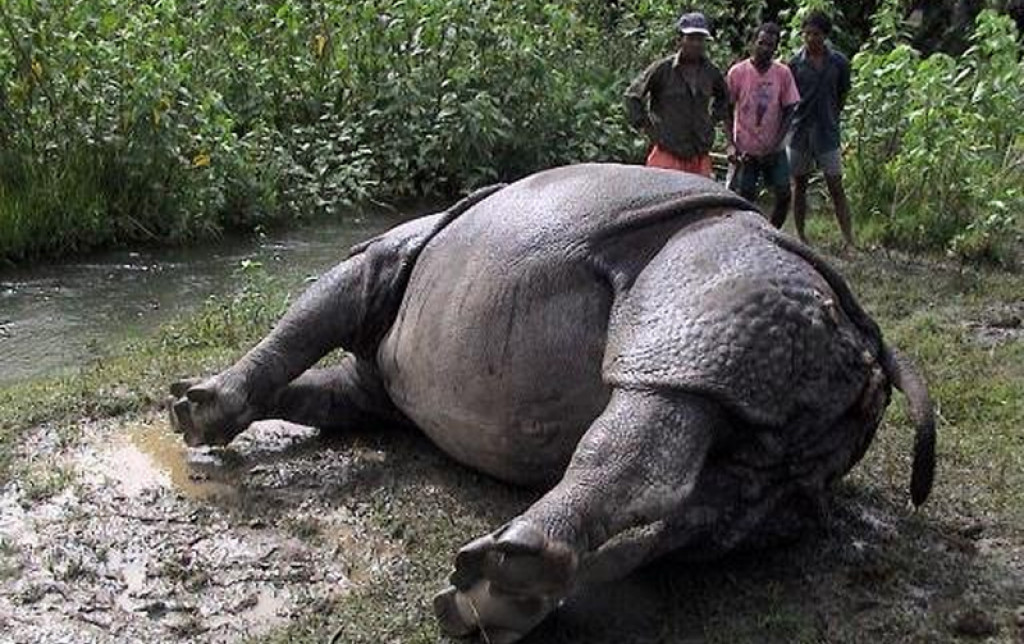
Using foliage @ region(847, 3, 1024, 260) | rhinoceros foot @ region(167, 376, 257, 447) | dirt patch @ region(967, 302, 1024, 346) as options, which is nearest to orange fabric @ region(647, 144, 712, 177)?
foliage @ region(847, 3, 1024, 260)

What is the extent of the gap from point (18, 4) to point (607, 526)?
667 centimetres

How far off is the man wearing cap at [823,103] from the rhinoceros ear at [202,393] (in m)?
5.12

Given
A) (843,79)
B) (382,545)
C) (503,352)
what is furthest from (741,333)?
(843,79)

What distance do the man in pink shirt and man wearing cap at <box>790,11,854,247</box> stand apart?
6.4 inches

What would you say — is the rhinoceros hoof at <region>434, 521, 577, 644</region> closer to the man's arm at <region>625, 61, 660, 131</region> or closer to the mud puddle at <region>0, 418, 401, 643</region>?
the mud puddle at <region>0, 418, 401, 643</region>

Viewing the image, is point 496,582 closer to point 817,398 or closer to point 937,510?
point 817,398

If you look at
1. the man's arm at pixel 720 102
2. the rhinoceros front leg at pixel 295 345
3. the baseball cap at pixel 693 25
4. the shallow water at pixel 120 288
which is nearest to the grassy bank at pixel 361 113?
the shallow water at pixel 120 288

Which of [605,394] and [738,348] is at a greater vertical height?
[738,348]

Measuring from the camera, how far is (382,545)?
155 inches

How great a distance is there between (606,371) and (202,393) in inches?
61.7

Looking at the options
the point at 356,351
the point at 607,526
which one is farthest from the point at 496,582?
the point at 356,351

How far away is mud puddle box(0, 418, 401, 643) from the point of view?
3.56 meters

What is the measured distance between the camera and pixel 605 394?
3658 millimetres

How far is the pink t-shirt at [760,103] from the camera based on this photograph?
8.23 meters
